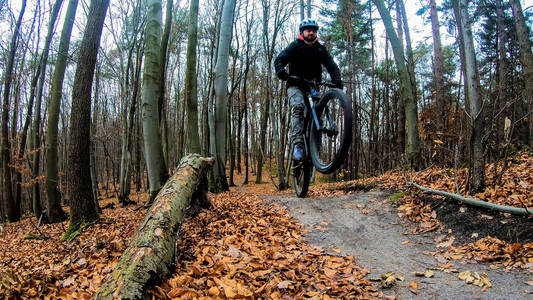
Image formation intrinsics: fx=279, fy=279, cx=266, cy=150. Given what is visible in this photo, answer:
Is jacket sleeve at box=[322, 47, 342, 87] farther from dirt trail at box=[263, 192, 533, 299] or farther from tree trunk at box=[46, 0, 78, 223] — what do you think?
tree trunk at box=[46, 0, 78, 223]

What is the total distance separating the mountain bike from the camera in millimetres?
3762

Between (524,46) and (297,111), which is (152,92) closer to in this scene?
(297,111)

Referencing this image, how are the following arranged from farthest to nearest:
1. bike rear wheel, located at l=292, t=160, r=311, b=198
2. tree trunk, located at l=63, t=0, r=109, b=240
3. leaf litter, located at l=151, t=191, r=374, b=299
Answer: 1. tree trunk, located at l=63, t=0, r=109, b=240
2. bike rear wheel, located at l=292, t=160, r=311, b=198
3. leaf litter, located at l=151, t=191, r=374, b=299

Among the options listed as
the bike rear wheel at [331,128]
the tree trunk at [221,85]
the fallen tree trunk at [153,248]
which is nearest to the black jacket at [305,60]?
the bike rear wheel at [331,128]

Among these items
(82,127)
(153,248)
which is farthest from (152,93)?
(153,248)

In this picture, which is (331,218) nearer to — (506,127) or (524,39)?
(506,127)

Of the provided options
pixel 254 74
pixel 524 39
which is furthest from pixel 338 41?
pixel 524 39

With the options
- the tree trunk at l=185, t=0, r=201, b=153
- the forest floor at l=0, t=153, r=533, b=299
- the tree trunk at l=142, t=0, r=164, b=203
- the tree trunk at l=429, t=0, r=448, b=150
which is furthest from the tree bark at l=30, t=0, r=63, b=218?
the tree trunk at l=429, t=0, r=448, b=150

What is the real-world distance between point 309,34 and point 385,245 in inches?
134

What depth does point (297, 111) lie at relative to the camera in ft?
16.1

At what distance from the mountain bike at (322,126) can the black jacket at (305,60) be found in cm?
19

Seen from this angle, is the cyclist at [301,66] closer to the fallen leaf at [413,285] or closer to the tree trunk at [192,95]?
the fallen leaf at [413,285]

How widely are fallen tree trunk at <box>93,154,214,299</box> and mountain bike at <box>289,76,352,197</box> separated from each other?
2.01 metres

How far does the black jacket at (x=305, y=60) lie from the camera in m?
4.77
